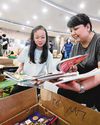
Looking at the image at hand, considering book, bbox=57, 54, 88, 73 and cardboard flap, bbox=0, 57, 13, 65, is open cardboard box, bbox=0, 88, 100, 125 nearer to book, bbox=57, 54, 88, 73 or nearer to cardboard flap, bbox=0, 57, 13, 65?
book, bbox=57, 54, 88, 73

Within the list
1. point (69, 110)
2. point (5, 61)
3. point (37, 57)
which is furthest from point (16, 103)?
point (5, 61)

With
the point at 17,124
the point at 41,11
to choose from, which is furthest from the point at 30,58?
the point at 41,11

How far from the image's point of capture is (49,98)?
94 cm

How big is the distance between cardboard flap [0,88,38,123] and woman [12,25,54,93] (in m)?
0.54

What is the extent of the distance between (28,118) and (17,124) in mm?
93

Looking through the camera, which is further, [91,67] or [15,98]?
[91,67]

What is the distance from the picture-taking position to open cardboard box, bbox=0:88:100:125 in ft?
2.38

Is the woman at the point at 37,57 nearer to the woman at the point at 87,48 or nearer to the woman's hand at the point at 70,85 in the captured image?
the woman at the point at 87,48

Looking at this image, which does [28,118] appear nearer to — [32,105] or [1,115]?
[32,105]

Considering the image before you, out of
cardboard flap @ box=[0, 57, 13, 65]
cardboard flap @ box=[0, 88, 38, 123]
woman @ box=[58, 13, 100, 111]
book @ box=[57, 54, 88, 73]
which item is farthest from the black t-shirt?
cardboard flap @ box=[0, 57, 13, 65]

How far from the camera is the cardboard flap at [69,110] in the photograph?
69cm

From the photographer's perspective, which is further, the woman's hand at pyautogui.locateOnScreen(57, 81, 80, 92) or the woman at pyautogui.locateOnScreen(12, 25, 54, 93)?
the woman at pyautogui.locateOnScreen(12, 25, 54, 93)

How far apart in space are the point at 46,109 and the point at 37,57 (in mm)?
759

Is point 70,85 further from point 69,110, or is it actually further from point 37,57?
point 37,57
